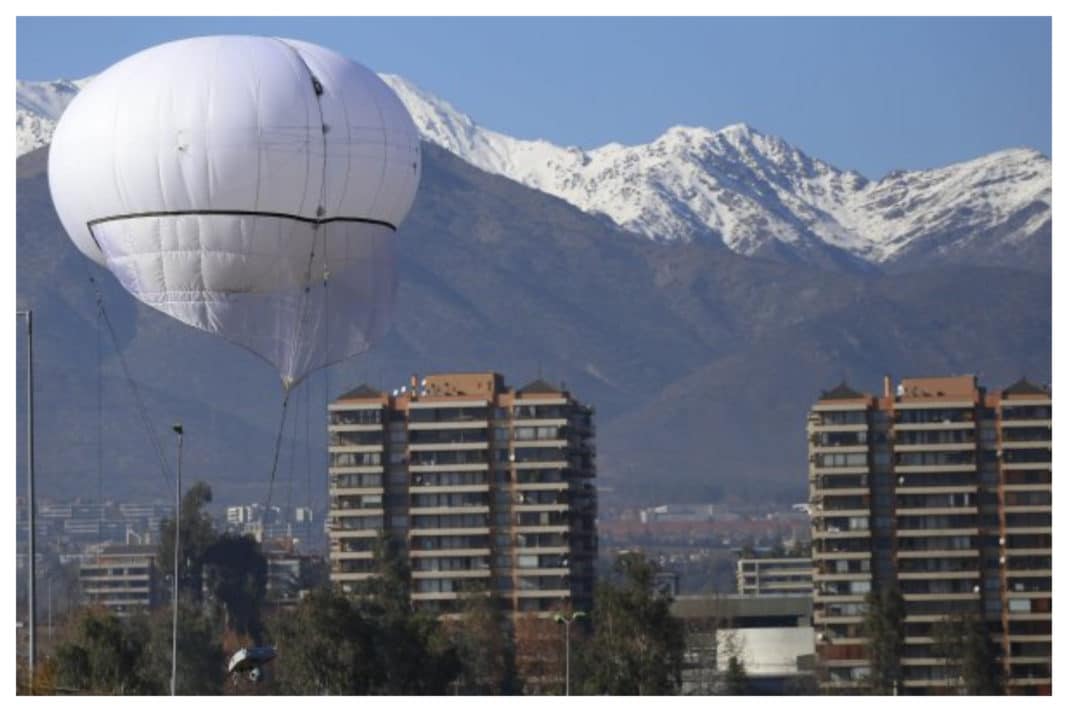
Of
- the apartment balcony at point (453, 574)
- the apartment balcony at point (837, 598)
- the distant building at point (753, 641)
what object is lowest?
the distant building at point (753, 641)

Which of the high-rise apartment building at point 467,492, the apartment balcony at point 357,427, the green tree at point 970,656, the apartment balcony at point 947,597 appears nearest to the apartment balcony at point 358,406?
the high-rise apartment building at point 467,492

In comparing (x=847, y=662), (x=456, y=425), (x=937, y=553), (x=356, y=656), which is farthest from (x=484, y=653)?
→ (x=937, y=553)

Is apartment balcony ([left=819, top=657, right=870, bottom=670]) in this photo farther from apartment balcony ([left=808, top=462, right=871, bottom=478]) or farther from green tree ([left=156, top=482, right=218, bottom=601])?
green tree ([left=156, top=482, right=218, bottom=601])

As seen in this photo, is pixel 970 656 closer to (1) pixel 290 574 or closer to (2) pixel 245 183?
(2) pixel 245 183

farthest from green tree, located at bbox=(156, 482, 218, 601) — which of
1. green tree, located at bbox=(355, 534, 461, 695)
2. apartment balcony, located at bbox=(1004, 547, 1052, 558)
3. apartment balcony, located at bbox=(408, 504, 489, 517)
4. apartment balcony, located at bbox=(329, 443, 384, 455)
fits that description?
green tree, located at bbox=(355, 534, 461, 695)

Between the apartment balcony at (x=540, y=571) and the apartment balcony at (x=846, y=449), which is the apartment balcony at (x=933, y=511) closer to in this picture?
the apartment balcony at (x=846, y=449)
